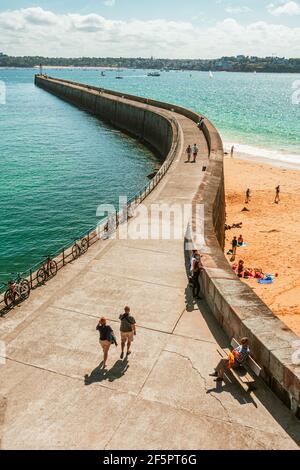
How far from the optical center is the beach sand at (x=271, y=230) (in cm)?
1753

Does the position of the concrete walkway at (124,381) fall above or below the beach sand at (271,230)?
above

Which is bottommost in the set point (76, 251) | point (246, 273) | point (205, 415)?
point (246, 273)

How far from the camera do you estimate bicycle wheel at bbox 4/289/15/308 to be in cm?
1093

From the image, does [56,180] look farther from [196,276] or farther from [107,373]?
[107,373]

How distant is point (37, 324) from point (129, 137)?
163 ft

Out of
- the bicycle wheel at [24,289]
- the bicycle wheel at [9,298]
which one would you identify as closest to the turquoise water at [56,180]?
the bicycle wheel at [24,289]

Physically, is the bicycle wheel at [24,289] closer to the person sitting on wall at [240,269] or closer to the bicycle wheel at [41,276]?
the bicycle wheel at [41,276]

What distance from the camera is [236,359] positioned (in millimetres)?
8508

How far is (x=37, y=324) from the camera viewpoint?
1030 centimetres

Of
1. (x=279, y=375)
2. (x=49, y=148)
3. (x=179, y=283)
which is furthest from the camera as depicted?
(x=49, y=148)

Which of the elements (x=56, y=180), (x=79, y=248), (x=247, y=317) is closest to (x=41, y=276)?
(x=79, y=248)

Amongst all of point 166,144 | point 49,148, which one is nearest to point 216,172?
point 166,144

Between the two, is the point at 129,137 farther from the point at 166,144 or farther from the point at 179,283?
the point at 179,283

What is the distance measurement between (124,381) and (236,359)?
225cm
